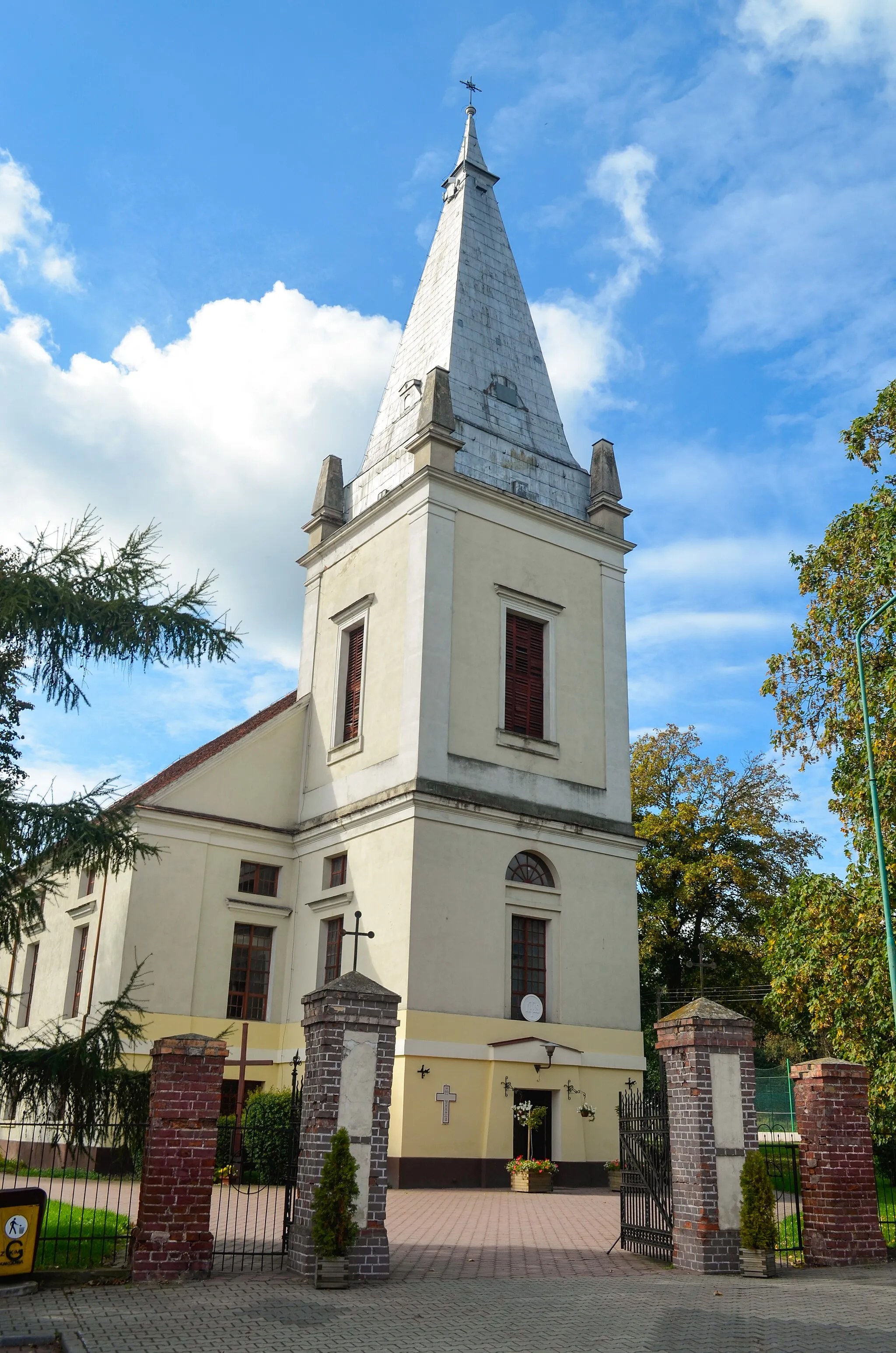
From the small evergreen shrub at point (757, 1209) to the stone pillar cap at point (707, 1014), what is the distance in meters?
1.38

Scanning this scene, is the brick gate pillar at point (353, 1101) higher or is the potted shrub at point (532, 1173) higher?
the brick gate pillar at point (353, 1101)

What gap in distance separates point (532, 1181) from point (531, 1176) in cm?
11

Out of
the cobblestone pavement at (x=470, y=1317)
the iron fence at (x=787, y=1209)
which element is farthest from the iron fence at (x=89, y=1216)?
the iron fence at (x=787, y=1209)

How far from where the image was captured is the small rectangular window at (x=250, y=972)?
2514 centimetres

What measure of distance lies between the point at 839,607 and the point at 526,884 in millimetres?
8518

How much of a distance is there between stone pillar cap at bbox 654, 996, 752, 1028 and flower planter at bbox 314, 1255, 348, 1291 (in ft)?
13.6

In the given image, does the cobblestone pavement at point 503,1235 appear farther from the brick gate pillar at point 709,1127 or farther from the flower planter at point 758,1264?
the flower planter at point 758,1264

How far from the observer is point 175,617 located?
12.7 metres

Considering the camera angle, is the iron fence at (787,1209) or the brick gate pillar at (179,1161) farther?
the iron fence at (787,1209)

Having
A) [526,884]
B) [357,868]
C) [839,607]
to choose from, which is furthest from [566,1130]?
[839,607]

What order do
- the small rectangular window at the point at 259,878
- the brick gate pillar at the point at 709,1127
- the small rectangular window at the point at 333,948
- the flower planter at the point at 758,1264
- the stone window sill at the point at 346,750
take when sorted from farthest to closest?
the small rectangular window at the point at 259,878 → the stone window sill at the point at 346,750 → the small rectangular window at the point at 333,948 → the brick gate pillar at the point at 709,1127 → the flower planter at the point at 758,1264

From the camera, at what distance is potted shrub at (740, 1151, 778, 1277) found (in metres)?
11.6

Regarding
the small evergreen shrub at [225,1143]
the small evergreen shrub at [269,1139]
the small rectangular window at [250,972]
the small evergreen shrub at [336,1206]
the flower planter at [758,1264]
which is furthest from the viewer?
the small rectangular window at [250,972]

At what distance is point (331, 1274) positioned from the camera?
10320mm
